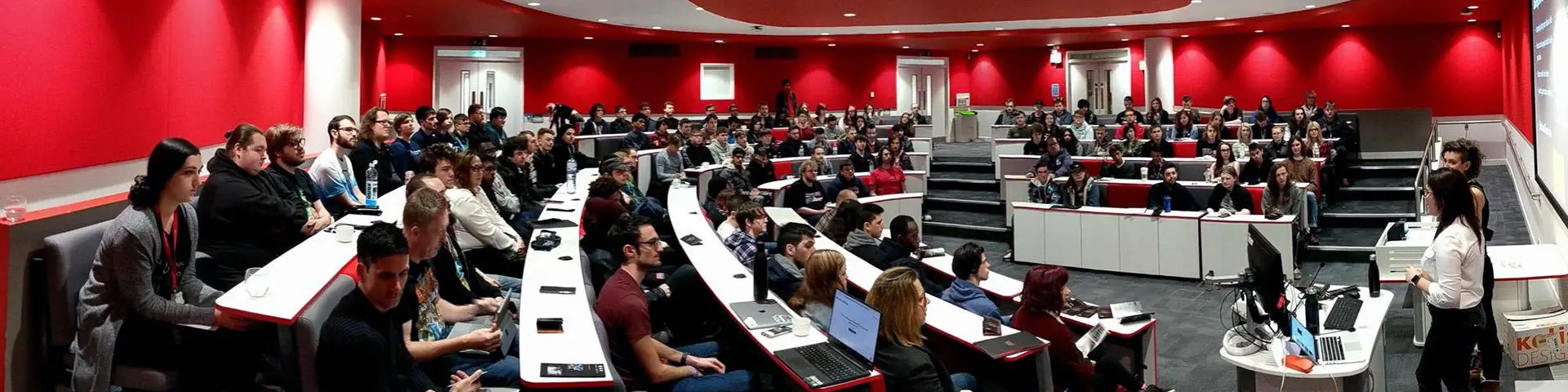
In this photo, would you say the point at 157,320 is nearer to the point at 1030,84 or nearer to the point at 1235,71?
the point at 1235,71

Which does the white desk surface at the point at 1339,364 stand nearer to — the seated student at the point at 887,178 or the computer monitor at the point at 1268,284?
the computer monitor at the point at 1268,284

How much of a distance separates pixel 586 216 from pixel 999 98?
1703cm

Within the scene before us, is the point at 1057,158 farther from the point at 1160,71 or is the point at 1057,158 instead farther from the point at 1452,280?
the point at 1160,71

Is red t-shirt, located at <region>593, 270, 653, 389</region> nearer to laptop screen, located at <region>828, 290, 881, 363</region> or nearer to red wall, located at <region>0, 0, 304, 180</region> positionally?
laptop screen, located at <region>828, 290, 881, 363</region>

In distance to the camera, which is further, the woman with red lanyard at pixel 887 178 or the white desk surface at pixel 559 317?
the woman with red lanyard at pixel 887 178

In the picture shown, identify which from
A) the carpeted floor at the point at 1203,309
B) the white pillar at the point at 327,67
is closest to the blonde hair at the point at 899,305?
the carpeted floor at the point at 1203,309

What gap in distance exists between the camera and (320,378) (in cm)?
313

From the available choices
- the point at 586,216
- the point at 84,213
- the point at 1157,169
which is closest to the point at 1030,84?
the point at 1157,169

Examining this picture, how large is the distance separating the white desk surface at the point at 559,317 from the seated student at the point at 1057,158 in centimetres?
758

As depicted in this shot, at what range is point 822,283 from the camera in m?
4.82

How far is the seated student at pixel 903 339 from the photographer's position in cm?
402

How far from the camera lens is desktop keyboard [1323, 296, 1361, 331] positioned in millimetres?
4816

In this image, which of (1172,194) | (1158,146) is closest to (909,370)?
(1172,194)

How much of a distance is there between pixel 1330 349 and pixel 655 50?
53.6ft
